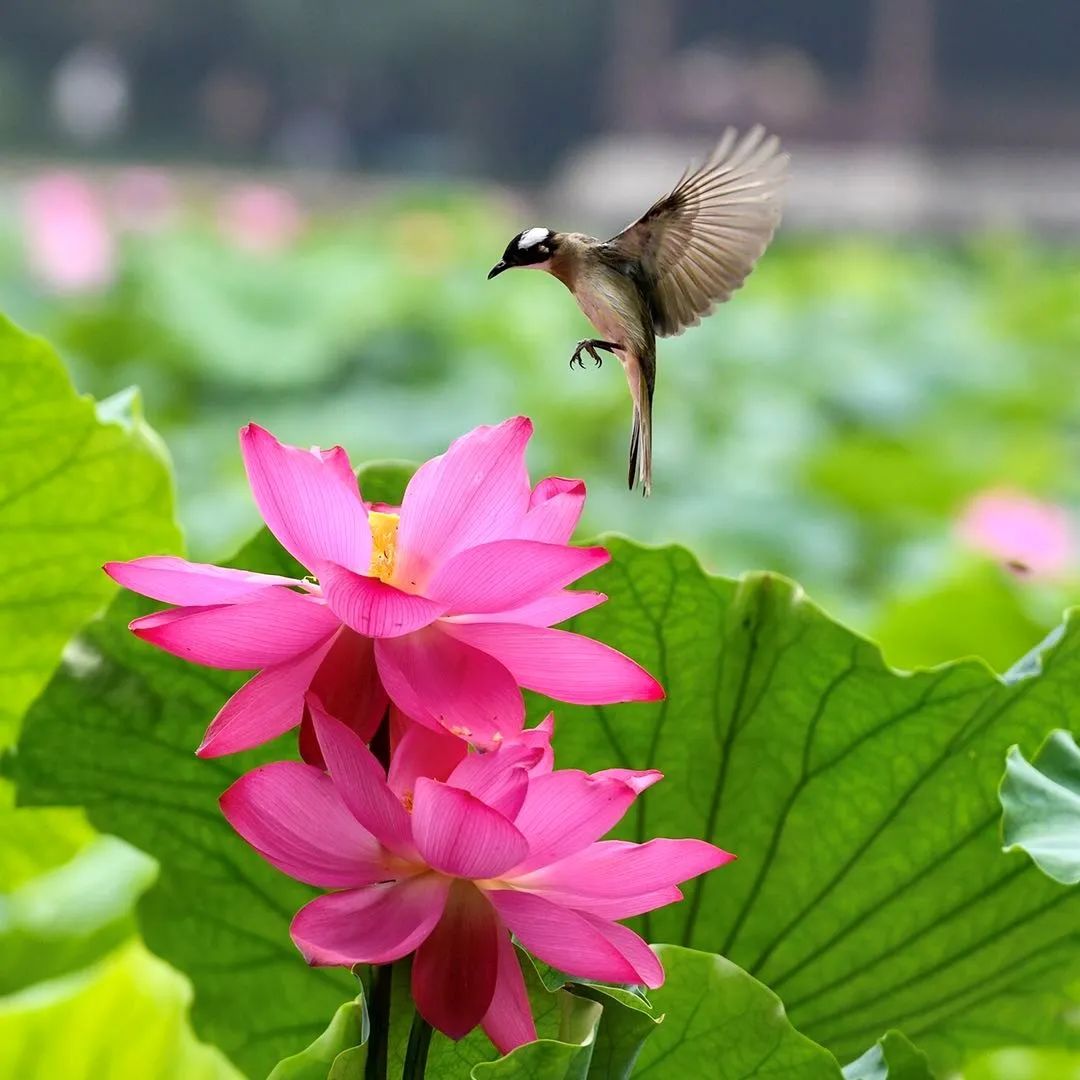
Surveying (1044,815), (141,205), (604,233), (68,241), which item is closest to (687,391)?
(68,241)

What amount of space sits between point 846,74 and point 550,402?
4.92 metres

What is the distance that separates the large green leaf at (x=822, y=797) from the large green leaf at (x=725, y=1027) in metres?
0.08

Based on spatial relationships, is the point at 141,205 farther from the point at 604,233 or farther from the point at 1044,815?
the point at 1044,815

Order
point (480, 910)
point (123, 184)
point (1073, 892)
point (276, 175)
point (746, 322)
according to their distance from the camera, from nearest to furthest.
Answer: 1. point (480, 910)
2. point (1073, 892)
3. point (746, 322)
4. point (123, 184)
5. point (276, 175)

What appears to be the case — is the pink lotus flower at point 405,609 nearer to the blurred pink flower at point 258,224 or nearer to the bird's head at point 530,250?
the bird's head at point 530,250

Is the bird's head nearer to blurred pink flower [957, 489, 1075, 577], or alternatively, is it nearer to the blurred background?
the blurred background

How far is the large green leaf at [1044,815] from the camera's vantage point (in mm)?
375

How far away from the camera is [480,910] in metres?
0.32

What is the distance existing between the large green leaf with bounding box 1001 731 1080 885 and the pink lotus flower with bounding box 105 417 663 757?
110 millimetres

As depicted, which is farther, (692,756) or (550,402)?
(550,402)

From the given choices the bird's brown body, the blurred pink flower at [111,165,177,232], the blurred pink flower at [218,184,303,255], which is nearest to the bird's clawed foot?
the bird's brown body

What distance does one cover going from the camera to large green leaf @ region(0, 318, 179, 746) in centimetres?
50

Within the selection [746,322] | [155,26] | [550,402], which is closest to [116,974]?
[550,402]

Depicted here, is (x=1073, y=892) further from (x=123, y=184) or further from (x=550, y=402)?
(x=123, y=184)
